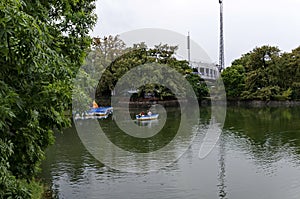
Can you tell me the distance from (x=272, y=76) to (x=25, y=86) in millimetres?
32547

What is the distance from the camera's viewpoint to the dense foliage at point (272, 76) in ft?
107

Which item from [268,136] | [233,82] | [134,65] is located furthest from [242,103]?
[268,136]

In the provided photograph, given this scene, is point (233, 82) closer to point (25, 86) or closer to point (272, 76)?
point (272, 76)

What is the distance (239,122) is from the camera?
20703mm

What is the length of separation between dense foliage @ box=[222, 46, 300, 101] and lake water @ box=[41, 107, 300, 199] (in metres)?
18.3

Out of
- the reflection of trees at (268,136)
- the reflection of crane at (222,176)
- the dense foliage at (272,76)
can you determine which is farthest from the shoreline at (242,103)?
the reflection of crane at (222,176)

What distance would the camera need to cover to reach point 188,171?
9734 mm

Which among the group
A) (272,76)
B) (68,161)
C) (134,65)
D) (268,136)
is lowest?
(68,161)

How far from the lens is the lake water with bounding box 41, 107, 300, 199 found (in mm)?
7992

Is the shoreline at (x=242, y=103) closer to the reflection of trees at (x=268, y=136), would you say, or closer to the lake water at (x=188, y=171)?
the reflection of trees at (x=268, y=136)

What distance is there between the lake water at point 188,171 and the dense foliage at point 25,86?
3.28 metres

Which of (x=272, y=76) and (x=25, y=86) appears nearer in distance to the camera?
(x=25, y=86)

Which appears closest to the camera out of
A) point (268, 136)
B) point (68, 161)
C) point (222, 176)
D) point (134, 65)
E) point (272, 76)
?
A: point (222, 176)

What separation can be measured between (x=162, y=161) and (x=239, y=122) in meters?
10.8
